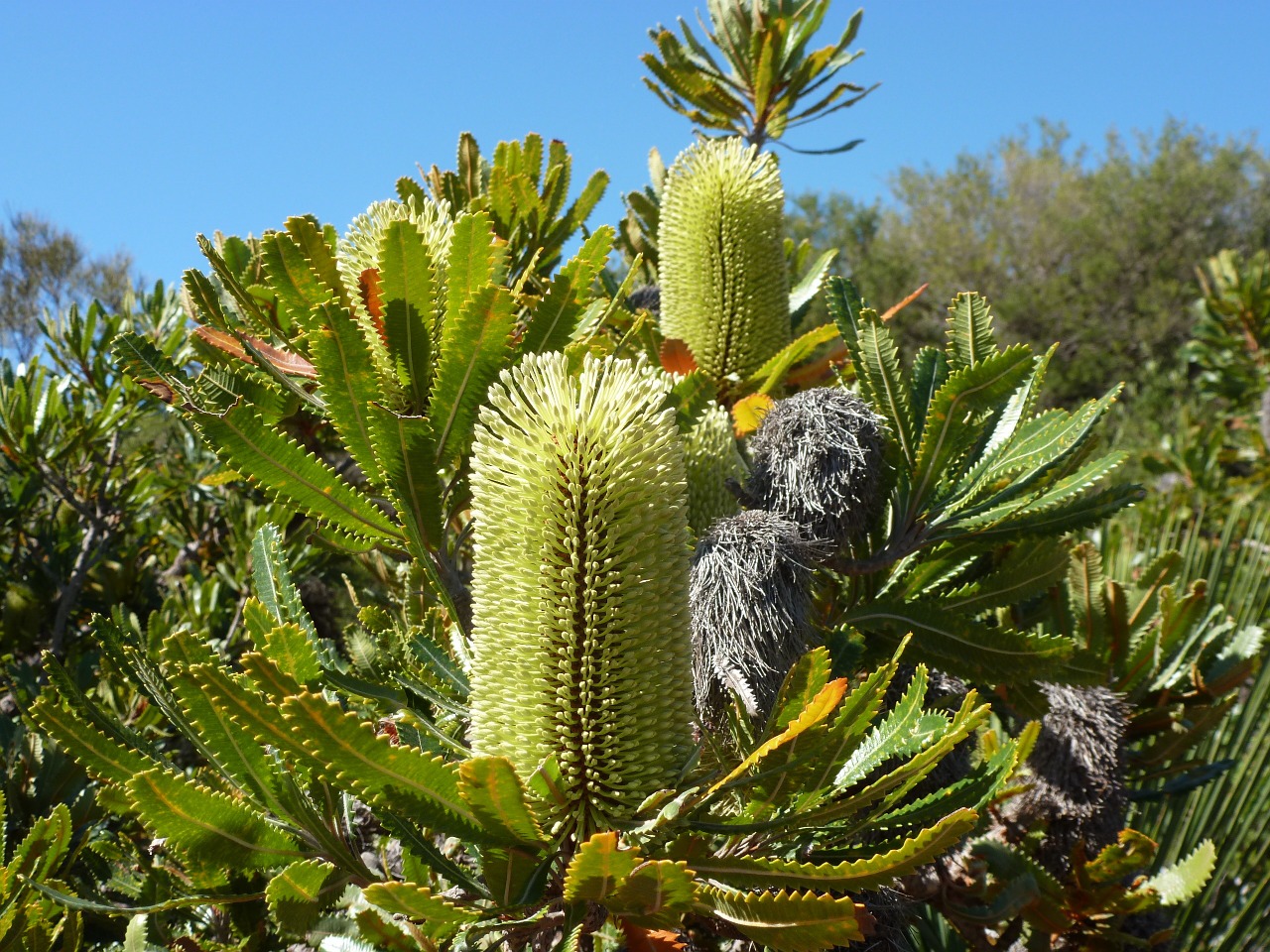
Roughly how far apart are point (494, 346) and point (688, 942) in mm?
942

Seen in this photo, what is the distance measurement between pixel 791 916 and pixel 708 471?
94cm

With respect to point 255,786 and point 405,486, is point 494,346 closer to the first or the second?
point 405,486

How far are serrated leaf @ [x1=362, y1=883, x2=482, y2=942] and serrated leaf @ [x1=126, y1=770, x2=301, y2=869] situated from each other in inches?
10.5

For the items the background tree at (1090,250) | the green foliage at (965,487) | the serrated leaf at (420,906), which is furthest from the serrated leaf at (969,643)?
the background tree at (1090,250)

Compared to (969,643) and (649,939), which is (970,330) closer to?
(969,643)

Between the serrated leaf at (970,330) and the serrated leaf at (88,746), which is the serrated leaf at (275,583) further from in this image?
the serrated leaf at (970,330)

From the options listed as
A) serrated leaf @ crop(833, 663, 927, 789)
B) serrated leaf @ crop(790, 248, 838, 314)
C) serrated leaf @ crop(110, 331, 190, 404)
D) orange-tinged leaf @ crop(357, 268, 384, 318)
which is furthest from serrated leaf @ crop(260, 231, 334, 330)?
serrated leaf @ crop(790, 248, 838, 314)

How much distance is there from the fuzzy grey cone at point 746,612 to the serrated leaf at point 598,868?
19.8 inches

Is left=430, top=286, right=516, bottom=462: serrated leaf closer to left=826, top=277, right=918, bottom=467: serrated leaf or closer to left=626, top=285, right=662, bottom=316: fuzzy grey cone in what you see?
left=826, top=277, right=918, bottom=467: serrated leaf

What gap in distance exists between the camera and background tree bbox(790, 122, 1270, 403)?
1959 centimetres

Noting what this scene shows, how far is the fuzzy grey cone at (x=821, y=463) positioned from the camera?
1673mm

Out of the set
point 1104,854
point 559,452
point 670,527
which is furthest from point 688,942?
point 1104,854

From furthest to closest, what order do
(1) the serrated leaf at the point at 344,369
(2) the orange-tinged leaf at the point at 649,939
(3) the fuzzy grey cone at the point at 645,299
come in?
(3) the fuzzy grey cone at the point at 645,299 → (1) the serrated leaf at the point at 344,369 → (2) the orange-tinged leaf at the point at 649,939

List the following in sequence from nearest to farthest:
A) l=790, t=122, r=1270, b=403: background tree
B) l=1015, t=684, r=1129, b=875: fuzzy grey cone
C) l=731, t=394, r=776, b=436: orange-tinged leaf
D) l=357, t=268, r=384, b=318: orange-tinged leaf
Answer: l=357, t=268, r=384, b=318: orange-tinged leaf
l=731, t=394, r=776, b=436: orange-tinged leaf
l=1015, t=684, r=1129, b=875: fuzzy grey cone
l=790, t=122, r=1270, b=403: background tree
